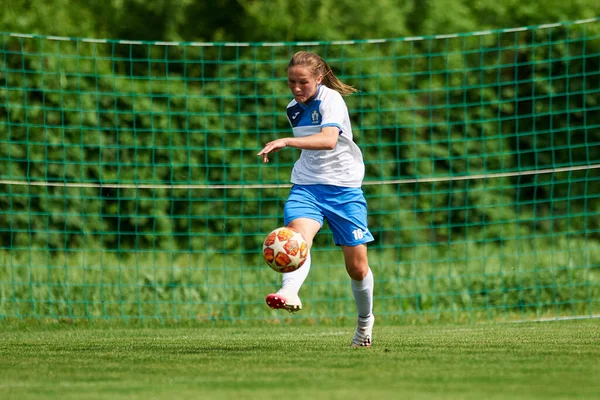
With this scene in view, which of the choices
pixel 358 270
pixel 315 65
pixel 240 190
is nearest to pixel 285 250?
pixel 358 270

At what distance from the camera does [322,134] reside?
5.48 m

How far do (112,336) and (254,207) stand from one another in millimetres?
4122

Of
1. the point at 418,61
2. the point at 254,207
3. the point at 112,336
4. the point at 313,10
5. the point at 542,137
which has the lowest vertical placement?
the point at 112,336

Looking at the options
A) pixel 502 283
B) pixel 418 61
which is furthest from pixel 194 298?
pixel 418 61

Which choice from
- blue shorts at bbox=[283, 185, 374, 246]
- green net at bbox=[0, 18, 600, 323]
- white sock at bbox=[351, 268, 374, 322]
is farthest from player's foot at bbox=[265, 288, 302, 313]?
green net at bbox=[0, 18, 600, 323]

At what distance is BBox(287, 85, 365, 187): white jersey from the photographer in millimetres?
5719

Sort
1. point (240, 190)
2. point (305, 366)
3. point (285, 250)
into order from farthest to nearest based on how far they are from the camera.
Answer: point (240, 190) < point (285, 250) < point (305, 366)

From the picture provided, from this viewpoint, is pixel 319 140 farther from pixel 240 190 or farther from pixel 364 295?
pixel 240 190

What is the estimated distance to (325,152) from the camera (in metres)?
5.81

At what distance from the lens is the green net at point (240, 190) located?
9242 millimetres

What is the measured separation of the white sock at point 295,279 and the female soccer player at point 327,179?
0.01 metres

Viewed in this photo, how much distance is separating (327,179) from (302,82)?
1.89 feet

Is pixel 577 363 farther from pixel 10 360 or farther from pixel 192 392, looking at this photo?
pixel 10 360

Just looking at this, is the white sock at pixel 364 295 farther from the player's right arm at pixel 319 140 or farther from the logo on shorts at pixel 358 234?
the player's right arm at pixel 319 140
